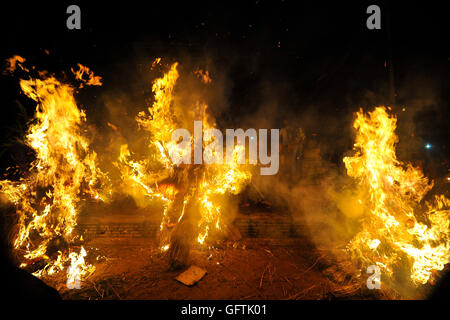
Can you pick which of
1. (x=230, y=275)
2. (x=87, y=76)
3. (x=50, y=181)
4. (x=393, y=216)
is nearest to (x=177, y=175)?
(x=230, y=275)

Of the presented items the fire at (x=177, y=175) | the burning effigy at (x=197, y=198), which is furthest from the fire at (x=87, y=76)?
the fire at (x=177, y=175)

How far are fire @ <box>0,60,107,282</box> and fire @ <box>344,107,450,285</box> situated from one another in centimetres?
816

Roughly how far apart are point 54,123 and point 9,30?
3.39m

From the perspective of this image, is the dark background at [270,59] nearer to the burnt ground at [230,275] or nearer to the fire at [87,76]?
the fire at [87,76]

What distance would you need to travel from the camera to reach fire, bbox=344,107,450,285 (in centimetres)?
410

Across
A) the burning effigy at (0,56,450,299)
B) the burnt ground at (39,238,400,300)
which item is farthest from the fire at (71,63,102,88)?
the burnt ground at (39,238,400,300)

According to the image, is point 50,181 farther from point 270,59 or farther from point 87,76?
point 270,59

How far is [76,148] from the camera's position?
6184 millimetres

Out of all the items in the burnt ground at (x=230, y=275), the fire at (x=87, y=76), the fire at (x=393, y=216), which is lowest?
the burnt ground at (x=230, y=275)

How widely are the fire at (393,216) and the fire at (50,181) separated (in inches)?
321

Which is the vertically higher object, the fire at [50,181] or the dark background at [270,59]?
the dark background at [270,59]

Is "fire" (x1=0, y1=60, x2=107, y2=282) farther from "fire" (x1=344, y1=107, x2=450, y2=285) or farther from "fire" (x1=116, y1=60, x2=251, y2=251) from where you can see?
"fire" (x1=344, y1=107, x2=450, y2=285)

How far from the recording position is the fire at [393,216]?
161 inches

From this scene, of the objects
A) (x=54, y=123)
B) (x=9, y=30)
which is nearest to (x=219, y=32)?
(x=54, y=123)
